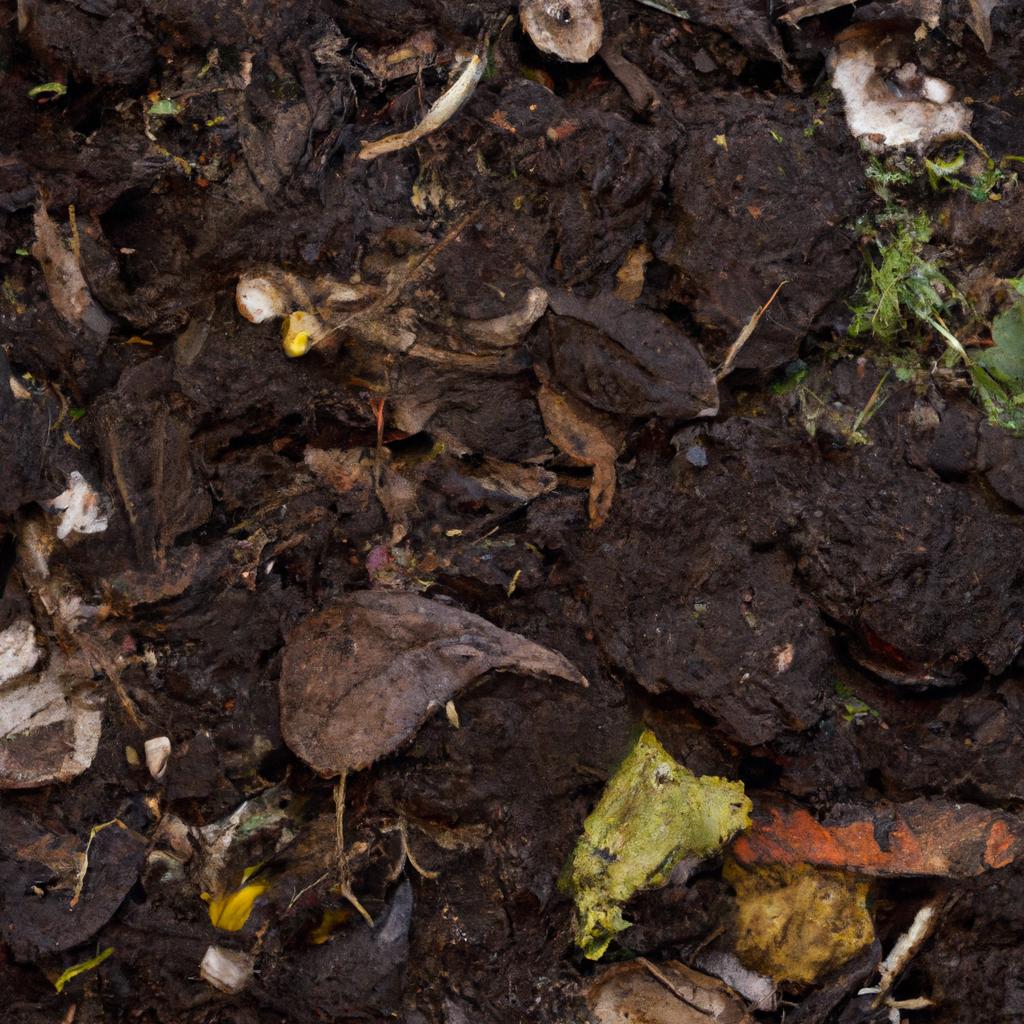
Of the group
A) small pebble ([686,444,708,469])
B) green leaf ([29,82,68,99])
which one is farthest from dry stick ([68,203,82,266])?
small pebble ([686,444,708,469])

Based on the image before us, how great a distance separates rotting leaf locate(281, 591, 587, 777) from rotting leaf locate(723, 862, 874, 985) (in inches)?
29.1

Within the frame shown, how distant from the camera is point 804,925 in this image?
8.57 feet

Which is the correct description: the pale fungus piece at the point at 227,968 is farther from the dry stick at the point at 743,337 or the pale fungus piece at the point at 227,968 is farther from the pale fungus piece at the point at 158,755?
the dry stick at the point at 743,337

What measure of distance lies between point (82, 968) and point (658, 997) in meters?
1.46

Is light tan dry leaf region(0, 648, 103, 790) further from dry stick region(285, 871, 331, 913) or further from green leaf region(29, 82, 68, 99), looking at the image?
green leaf region(29, 82, 68, 99)

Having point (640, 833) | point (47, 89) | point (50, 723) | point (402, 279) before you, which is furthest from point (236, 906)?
point (47, 89)

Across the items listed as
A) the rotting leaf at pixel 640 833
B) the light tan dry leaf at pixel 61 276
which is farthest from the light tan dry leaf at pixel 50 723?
the rotting leaf at pixel 640 833

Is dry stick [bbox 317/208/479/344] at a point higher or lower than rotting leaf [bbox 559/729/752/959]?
higher

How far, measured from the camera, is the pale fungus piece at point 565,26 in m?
2.74

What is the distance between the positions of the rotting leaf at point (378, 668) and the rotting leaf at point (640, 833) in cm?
30

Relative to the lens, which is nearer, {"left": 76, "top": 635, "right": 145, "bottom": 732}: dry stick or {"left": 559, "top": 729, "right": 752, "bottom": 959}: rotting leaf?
{"left": 559, "top": 729, "right": 752, "bottom": 959}: rotting leaf

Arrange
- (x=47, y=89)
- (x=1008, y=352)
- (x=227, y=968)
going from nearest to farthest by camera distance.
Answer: (x=47, y=89) → (x=227, y=968) → (x=1008, y=352)

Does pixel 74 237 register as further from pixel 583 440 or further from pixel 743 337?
pixel 743 337

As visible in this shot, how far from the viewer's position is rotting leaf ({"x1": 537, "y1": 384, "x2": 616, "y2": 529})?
276 centimetres
